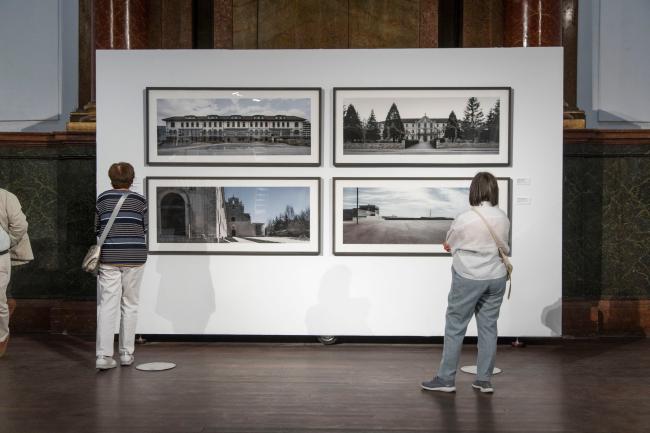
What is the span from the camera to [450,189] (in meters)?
7.18

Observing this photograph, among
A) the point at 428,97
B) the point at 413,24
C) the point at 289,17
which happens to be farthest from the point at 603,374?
the point at 289,17

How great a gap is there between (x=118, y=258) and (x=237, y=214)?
4.95ft

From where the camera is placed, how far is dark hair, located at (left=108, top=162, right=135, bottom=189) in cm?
616

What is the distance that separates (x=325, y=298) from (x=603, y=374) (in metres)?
2.77

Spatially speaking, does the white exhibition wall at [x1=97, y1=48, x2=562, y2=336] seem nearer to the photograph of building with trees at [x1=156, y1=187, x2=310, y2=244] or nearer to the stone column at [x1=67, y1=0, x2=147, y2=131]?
the photograph of building with trees at [x1=156, y1=187, x2=310, y2=244]

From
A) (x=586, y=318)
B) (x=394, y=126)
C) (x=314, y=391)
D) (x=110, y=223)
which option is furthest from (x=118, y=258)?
(x=586, y=318)

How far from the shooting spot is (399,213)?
7.17 metres

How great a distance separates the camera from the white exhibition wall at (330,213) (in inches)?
281

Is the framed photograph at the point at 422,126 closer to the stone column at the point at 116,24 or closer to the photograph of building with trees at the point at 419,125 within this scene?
the photograph of building with trees at the point at 419,125

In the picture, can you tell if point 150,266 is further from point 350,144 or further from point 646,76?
point 646,76

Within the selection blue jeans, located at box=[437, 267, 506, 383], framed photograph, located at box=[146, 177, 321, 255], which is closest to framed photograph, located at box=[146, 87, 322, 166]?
A: framed photograph, located at box=[146, 177, 321, 255]

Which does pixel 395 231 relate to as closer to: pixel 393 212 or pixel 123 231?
pixel 393 212

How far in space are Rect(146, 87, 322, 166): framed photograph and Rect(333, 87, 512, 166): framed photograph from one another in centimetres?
38

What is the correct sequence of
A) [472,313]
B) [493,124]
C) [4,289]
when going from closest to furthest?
[472,313]
[4,289]
[493,124]
